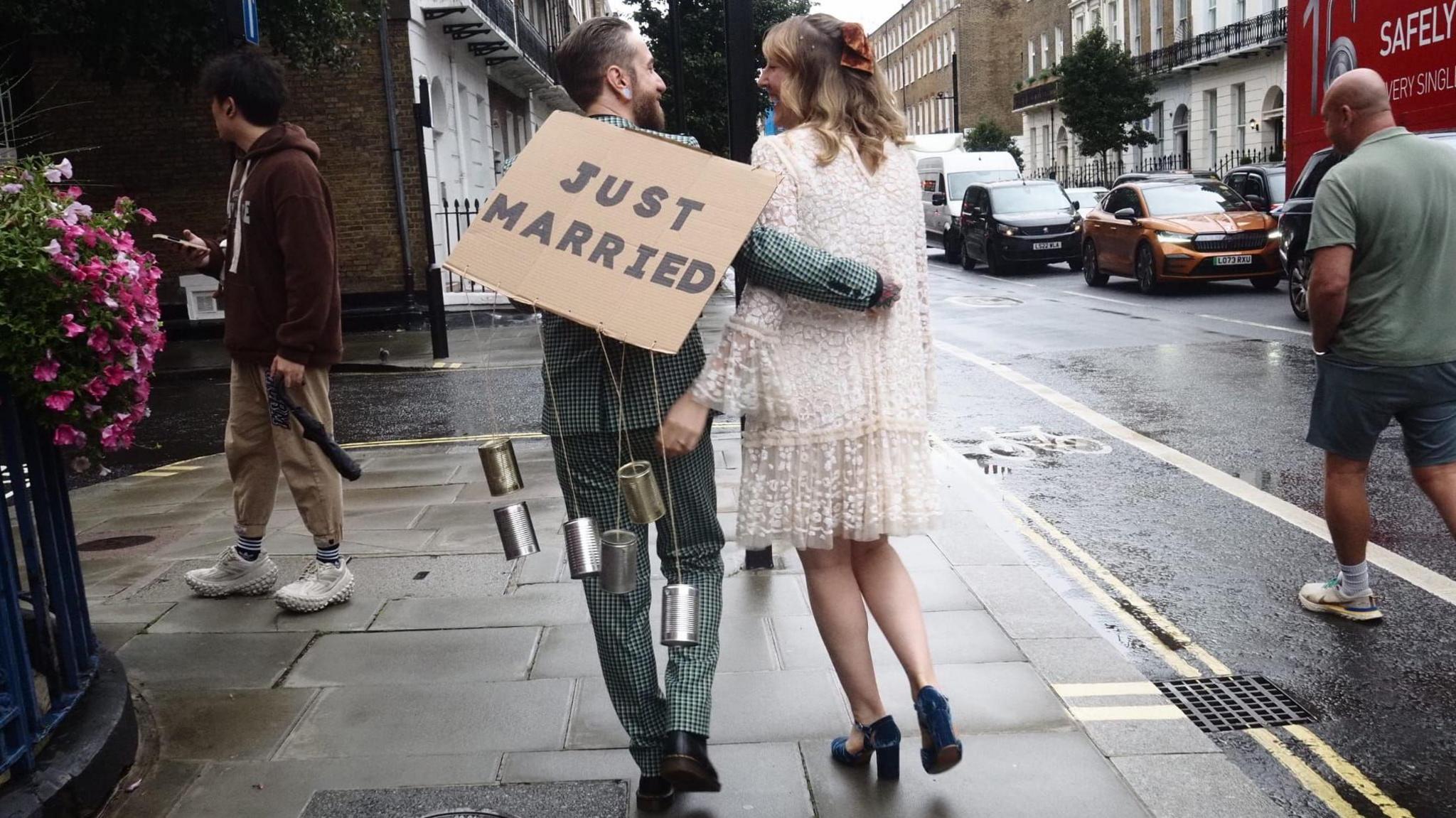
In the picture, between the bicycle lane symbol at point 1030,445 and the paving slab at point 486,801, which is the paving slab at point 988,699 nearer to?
the paving slab at point 486,801

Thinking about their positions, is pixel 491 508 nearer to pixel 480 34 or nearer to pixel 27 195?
pixel 27 195

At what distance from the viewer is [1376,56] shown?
39.1 ft

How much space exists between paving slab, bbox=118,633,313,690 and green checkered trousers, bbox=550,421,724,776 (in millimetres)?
1443

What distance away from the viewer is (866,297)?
280 cm

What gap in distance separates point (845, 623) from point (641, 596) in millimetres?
515

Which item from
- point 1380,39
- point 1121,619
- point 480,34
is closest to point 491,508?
point 1121,619

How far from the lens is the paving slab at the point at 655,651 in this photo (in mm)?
3920

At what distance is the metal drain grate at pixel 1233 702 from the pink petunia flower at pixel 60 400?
10.3ft

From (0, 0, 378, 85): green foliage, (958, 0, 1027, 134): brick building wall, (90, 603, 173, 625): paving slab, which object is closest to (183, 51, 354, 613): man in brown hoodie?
(90, 603, 173, 625): paving slab

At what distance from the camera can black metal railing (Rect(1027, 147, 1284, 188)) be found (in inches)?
1571

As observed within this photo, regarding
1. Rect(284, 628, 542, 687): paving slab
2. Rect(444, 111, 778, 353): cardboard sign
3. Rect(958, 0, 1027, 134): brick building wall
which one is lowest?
Rect(284, 628, 542, 687): paving slab

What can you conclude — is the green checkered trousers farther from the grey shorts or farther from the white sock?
the white sock

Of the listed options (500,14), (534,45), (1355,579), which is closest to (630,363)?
(1355,579)

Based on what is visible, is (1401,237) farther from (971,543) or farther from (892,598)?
(892,598)
